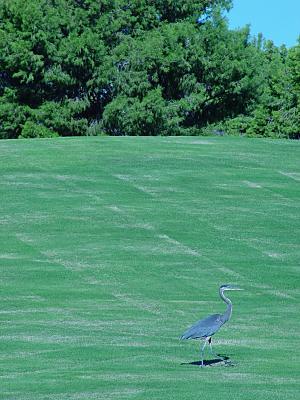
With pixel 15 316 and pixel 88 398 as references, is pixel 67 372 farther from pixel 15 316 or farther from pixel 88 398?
pixel 15 316

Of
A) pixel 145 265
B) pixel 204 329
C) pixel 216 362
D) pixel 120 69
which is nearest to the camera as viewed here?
pixel 204 329

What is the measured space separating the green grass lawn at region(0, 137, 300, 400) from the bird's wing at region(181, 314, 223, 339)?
56 centimetres

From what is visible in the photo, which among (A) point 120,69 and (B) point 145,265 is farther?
(A) point 120,69

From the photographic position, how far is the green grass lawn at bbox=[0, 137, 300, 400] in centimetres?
1485

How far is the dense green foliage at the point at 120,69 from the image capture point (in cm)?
6538

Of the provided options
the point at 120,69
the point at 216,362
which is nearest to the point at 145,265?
the point at 216,362

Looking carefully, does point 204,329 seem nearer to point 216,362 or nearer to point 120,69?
point 216,362

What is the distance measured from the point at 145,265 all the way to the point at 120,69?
42881 mm

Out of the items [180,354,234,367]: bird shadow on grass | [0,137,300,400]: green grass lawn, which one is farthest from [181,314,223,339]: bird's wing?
[180,354,234,367]: bird shadow on grass

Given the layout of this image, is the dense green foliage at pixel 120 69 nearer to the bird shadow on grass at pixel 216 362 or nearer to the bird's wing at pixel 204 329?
the bird shadow on grass at pixel 216 362

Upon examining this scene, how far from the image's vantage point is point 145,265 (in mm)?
25859

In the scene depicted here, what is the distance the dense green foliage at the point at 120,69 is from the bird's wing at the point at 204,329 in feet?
166

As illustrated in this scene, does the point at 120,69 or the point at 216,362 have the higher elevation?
the point at 120,69

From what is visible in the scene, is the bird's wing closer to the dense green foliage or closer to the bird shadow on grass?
the bird shadow on grass
